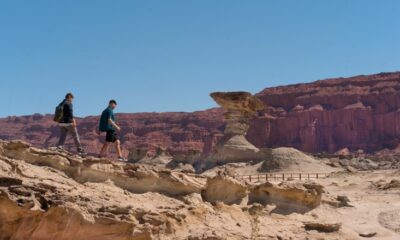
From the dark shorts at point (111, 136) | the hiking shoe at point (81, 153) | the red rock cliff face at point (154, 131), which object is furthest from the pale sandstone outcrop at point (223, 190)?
the red rock cliff face at point (154, 131)

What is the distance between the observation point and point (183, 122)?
125375 millimetres

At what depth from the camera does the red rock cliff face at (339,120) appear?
99875mm

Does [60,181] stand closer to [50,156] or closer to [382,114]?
[50,156]

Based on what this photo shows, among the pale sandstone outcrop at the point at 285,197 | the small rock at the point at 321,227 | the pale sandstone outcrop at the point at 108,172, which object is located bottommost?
the small rock at the point at 321,227

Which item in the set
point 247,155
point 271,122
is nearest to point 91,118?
point 271,122

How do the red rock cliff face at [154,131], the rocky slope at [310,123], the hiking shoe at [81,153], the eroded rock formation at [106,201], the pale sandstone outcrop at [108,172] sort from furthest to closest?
the red rock cliff face at [154,131]
the rocky slope at [310,123]
the hiking shoe at [81,153]
the pale sandstone outcrop at [108,172]
the eroded rock formation at [106,201]

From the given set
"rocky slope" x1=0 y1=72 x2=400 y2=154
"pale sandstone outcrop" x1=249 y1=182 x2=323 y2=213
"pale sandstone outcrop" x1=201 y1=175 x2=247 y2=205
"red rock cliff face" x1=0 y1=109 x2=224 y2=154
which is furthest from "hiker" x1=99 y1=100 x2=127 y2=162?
"red rock cliff face" x1=0 y1=109 x2=224 y2=154

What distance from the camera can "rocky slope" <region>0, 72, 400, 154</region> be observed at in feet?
331

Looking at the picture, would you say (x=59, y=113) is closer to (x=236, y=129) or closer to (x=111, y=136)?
(x=111, y=136)

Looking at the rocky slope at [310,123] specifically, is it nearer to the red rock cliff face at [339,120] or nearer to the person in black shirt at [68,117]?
the red rock cliff face at [339,120]

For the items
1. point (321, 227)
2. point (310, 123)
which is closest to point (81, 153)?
point (321, 227)

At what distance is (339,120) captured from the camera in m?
104

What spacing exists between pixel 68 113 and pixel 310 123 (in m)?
96.9

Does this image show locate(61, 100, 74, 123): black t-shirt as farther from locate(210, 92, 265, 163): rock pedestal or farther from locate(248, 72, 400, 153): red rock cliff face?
locate(248, 72, 400, 153): red rock cliff face
